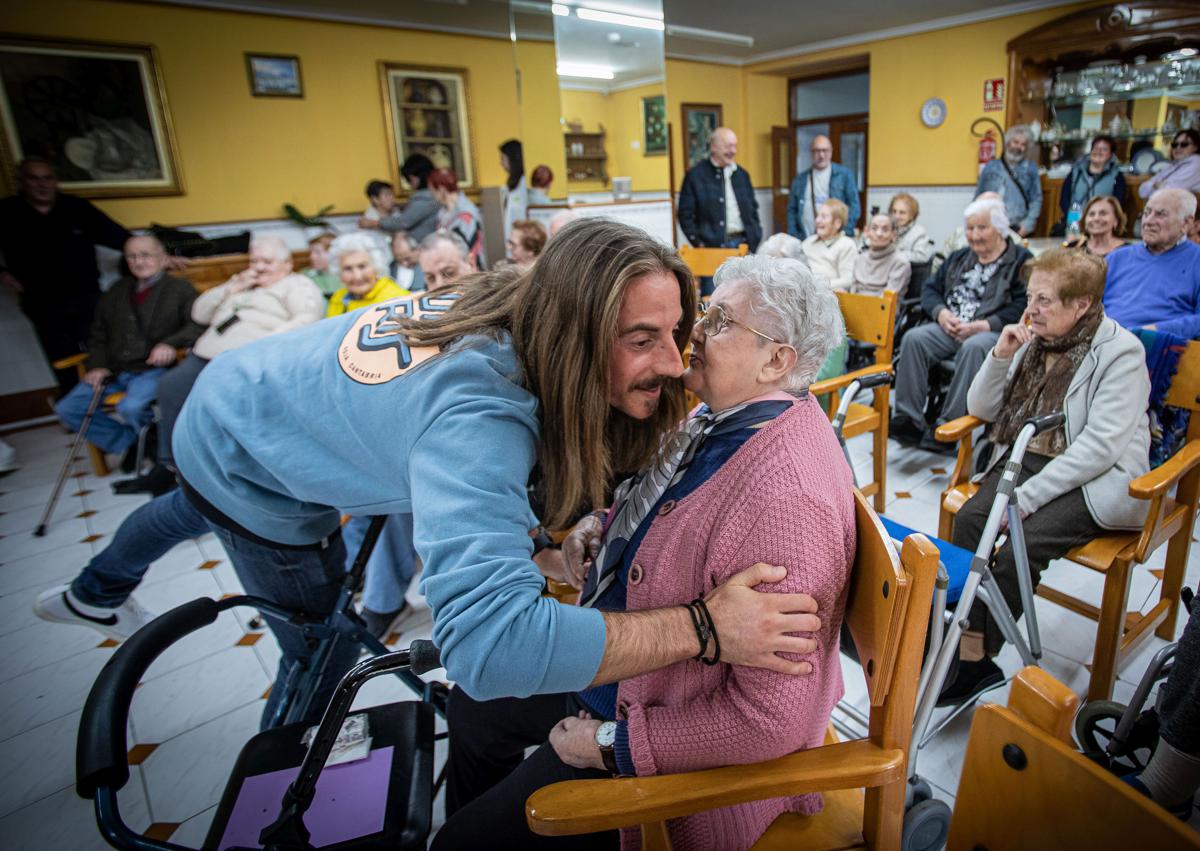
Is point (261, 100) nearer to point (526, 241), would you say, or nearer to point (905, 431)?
point (526, 241)

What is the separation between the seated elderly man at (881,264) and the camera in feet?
13.4

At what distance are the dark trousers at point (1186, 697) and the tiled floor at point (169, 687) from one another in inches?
25.7

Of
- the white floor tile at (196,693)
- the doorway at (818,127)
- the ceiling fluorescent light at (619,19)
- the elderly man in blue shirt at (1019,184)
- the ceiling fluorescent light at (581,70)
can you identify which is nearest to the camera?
the white floor tile at (196,693)

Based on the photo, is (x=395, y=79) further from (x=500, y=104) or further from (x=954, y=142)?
(x=954, y=142)

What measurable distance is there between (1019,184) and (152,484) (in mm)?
7382

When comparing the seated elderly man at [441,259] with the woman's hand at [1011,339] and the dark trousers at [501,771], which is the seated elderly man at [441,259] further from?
the woman's hand at [1011,339]

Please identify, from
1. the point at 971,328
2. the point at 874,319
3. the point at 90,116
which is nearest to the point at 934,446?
the point at 971,328

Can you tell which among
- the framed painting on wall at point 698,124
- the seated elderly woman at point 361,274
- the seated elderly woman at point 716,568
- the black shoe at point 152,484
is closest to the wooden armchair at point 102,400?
the black shoe at point 152,484

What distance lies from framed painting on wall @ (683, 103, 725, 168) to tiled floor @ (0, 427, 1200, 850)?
23.8 ft

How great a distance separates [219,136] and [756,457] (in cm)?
662

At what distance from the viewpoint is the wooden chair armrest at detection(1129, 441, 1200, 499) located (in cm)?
160

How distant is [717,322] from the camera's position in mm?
1318

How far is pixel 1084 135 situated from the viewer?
657cm

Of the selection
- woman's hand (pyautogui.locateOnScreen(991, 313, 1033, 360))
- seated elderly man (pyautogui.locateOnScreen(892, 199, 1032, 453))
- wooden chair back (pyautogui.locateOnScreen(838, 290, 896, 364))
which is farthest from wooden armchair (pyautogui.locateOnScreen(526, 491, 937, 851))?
seated elderly man (pyautogui.locateOnScreen(892, 199, 1032, 453))
